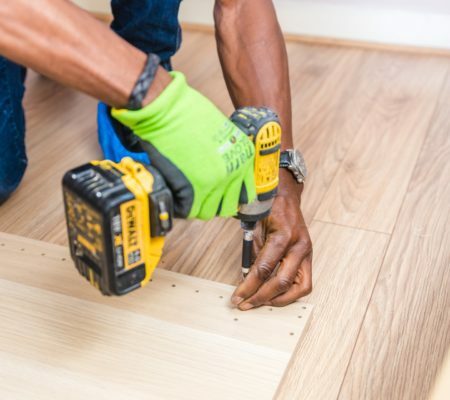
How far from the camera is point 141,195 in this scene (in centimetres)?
101

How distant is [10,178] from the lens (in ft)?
5.94

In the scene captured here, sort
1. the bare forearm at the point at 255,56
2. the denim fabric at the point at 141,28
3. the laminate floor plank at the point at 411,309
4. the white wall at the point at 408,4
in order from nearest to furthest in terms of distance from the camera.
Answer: the laminate floor plank at the point at 411,309 < the bare forearm at the point at 255,56 < the denim fabric at the point at 141,28 < the white wall at the point at 408,4

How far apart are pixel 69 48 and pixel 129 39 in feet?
3.11

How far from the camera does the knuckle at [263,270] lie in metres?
1.34

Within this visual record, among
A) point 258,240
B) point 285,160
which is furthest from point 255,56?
point 258,240

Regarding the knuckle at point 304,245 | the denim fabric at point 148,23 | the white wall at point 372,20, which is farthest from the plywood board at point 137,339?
→ the white wall at point 372,20

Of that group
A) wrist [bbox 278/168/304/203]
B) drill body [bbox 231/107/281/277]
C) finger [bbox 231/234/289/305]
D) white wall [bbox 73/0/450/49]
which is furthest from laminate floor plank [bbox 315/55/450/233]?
drill body [bbox 231/107/281/277]

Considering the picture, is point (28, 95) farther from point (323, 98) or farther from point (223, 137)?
point (223, 137)

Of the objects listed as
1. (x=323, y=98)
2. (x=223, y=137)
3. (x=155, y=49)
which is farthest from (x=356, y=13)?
(x=223, y=137)

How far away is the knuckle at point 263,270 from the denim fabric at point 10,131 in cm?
81

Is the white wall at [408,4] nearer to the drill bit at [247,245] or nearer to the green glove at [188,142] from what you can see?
the drill bit at [247,245]

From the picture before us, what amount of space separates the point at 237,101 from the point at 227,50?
0.12 m

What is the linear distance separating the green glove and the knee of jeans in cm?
84

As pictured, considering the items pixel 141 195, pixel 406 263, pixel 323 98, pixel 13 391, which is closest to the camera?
pixel 141 195
